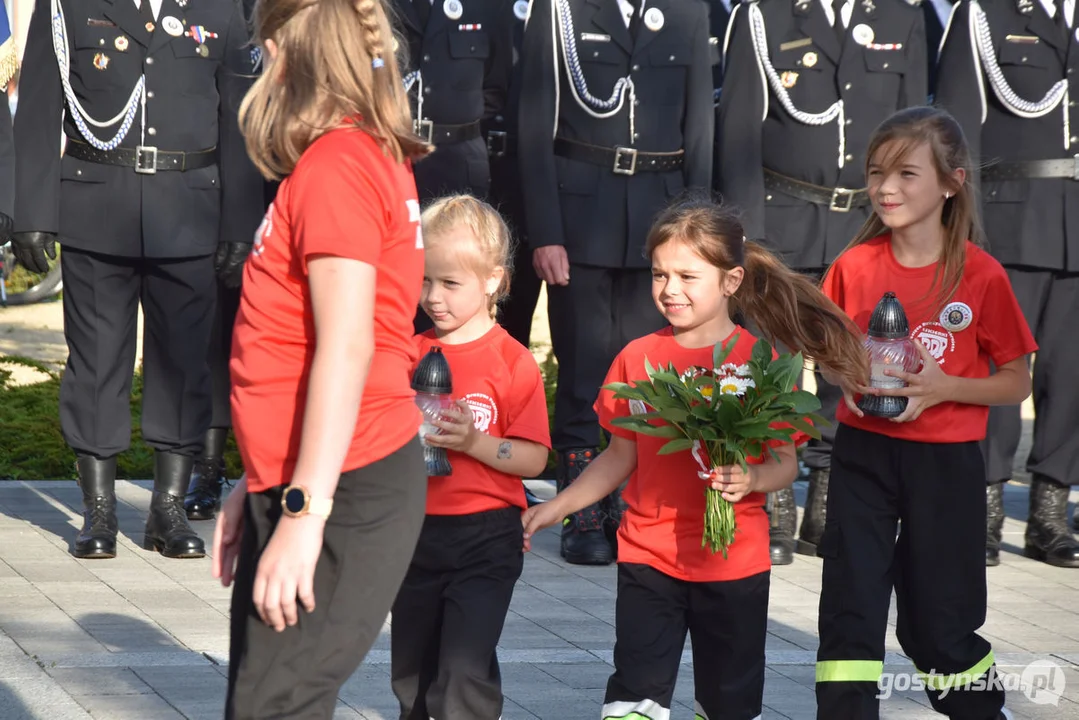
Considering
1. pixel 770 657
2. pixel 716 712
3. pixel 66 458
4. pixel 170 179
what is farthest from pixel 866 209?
pixel 66 458

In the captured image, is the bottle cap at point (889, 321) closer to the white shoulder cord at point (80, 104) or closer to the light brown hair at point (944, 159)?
the light brown hair at point (944, 159)

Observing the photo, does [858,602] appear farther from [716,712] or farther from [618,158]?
[618,158]

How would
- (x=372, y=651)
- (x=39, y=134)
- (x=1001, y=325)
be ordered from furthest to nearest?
(x=39, y=134) → (x=372, y=651) → (x=1001, y=325)

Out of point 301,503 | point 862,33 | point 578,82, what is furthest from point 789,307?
point 862,33

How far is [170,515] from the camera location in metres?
6.07

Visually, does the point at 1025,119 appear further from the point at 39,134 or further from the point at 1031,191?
the point at 39,134

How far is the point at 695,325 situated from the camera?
3881 millimetres

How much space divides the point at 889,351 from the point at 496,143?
12.4 feet

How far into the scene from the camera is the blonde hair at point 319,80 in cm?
247

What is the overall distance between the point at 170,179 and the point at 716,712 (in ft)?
11.0

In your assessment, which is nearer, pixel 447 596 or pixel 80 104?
pixel 447 596

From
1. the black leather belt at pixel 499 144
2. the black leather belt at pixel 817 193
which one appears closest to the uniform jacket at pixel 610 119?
the black leather belt at pixel 817 193

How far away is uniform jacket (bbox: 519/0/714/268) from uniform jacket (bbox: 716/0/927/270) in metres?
0.14

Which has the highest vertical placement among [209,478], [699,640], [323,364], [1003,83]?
[1003,83]
